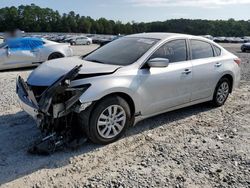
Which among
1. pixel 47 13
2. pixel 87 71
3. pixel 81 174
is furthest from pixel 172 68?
pixel 47 13

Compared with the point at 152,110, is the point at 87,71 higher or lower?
higher

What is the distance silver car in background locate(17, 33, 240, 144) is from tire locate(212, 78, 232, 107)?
0.03 meters

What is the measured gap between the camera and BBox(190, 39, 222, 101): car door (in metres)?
5.77

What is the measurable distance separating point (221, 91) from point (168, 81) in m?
1.89

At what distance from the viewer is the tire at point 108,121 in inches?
170

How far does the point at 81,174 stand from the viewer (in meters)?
3.78

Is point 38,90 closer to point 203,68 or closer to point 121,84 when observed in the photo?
point 121,84

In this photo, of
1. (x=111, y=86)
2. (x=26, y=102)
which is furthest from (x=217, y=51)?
(x=26, y=102)

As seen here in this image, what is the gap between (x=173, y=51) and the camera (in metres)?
5.51

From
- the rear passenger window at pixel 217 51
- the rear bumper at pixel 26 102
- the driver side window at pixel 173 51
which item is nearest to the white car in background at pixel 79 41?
the rear passenger window at pixel 217 51

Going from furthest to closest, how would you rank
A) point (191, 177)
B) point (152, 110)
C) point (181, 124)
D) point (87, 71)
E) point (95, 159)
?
point (181, 124) < point (152, 110) < point (87, 71) < point (95, 159) < point (191, 177)

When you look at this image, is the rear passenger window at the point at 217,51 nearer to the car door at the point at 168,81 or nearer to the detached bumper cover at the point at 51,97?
the car door at the point at 168,81

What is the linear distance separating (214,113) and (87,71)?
3.05 meters

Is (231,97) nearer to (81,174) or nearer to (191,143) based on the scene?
(191,143)
